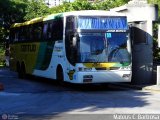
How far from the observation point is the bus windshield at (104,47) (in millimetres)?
21188

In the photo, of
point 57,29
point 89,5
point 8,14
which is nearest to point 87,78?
point 57,29

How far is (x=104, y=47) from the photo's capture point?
2138 cm

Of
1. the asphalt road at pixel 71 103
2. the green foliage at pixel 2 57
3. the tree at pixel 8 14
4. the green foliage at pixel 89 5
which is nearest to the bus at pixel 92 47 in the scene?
the asphalt road at pixel 71 103

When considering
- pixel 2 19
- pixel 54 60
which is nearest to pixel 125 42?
pixel 54 60

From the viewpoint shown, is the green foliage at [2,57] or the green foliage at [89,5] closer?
the green foliage at [89,5]

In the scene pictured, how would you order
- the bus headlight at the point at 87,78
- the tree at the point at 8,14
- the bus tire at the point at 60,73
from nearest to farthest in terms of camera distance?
1. the bus headlight at the point at 87,78
2. the bus tire at the point at 60,73
3. the tree at the point at 8,14

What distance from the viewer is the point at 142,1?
2441 cm

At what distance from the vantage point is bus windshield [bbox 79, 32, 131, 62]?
2119cm

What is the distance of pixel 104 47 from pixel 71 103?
197 inches

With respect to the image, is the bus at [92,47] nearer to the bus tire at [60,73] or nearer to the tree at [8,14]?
the bus tire at [60,73]

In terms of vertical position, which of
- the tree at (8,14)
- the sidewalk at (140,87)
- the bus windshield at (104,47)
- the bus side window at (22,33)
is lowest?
the sidewalk at (140,87)

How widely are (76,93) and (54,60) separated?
3754 millimetres

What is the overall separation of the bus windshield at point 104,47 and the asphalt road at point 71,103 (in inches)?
58.1

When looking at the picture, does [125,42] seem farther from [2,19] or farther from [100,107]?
[2,19]
